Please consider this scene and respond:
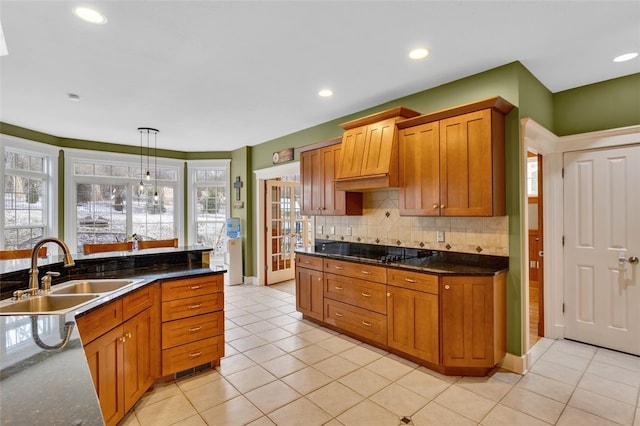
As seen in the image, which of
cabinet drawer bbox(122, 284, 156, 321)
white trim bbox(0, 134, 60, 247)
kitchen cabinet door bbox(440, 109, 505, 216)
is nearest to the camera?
cabinet drawer bbox(122, 284, 156, 321)

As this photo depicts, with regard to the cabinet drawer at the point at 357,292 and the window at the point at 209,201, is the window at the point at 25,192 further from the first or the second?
the cabinet drawer at the point at 357,292

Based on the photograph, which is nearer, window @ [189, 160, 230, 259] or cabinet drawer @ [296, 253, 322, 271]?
cabinet drawer @ [296, 253, 322, 271]

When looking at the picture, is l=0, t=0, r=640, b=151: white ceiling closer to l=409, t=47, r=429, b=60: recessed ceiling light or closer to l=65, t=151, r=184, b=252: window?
l=409, t=47, r=429, b=60: recessed ceiling light

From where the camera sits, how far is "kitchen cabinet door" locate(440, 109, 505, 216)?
2.78 meters

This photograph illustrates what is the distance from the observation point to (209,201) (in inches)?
275

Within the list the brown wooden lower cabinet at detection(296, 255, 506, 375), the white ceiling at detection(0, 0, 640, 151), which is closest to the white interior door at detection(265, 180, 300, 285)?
the white ceiling at detection(0, 0, 640, 151)

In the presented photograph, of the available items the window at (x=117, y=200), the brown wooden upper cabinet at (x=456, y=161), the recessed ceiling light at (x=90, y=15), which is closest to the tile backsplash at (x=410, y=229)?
the brown wooden upper cabinet at (x=456, y=161)

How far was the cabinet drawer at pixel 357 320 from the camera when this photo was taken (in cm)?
331

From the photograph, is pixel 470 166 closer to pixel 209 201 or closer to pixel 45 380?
pixel 45 380

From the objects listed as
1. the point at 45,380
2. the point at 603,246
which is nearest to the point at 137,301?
the point at 45,380

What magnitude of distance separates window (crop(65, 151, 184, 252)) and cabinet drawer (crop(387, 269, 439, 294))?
14.3 feet

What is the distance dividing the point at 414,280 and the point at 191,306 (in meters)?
2.03

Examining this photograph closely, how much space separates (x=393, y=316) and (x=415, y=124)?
1935 millimetres

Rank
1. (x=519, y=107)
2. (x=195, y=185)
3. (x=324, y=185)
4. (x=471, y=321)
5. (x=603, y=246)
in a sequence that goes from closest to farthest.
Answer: (x=471, y=321) < (x=519, y=107) < (x=603, y=246) < (x=324, y=185) < (x=195, y=185)
